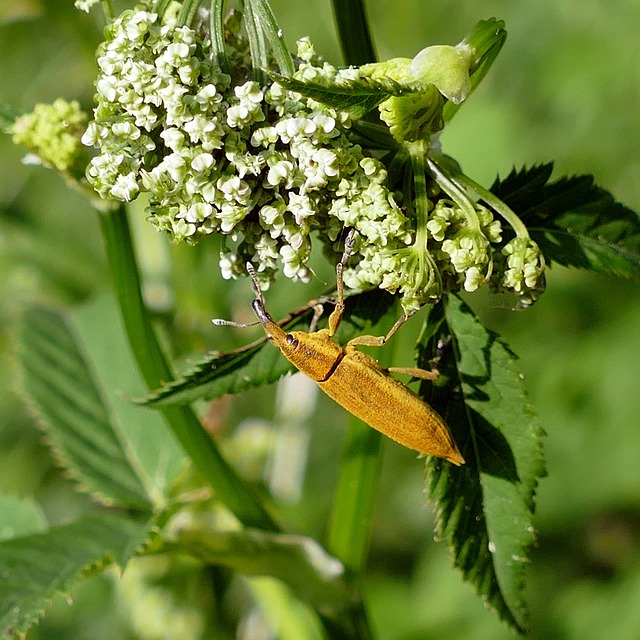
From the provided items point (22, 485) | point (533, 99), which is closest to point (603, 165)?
point (533, 99)

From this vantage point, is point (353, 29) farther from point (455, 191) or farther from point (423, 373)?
point (423, 373)

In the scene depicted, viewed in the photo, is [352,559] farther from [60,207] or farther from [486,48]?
[60,207]

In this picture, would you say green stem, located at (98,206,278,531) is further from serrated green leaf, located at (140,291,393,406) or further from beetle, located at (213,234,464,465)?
beetle, located at (213,234,464,465)

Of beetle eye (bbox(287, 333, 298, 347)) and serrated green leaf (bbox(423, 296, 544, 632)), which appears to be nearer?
serrated green leaf (bbox(423, 296, 544, 632))

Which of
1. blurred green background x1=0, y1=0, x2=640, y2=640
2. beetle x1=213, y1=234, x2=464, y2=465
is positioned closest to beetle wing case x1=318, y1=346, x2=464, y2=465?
beetle x1=213, y1=234, x2=464, y2=465

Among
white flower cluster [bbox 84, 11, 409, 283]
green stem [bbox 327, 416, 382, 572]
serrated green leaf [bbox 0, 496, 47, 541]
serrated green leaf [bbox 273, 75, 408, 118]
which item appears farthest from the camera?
serrated green leaf [bbox 0, 496, 47, 541]

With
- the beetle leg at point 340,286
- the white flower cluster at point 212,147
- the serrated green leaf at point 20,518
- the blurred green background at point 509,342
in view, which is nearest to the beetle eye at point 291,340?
the beetle leg at point 340,286

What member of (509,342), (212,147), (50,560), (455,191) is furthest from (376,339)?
(509,342)
